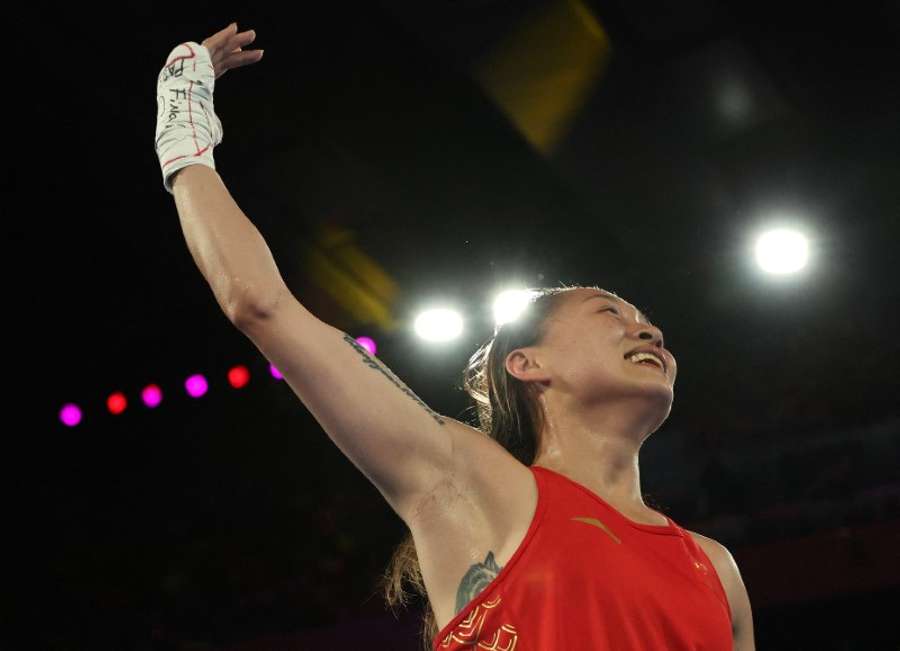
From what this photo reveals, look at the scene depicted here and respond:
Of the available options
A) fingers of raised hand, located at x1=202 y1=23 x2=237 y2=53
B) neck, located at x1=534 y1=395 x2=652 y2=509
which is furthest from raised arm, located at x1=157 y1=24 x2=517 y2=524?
fingers of raised hand, located at x1=202 y1=23 x2=237 y2=53

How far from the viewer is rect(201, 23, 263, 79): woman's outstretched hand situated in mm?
1812

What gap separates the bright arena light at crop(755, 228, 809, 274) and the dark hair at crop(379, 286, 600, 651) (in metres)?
3.00

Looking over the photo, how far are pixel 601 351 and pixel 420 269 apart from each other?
3499 mm

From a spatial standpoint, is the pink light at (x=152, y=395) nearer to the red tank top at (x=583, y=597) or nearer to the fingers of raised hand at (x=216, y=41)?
the fingers of raised hand at (x=216, y=41)

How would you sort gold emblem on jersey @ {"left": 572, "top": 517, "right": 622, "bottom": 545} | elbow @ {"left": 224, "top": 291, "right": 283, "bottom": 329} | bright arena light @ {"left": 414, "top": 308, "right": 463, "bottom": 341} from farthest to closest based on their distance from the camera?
bright arena light @ {"left": 414, "top": 308, "right": 463, "bottom": 341}
gold emblem on jersey @ {"left": 572, "top": 517, "right": 622, "bottom": 545}
elbow @ {"left": 224, "top": 291, "right": 283, "bottom": 329}

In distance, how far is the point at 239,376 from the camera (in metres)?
6.43

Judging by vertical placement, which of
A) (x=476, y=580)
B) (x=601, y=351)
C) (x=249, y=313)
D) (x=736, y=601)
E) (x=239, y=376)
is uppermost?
(x=239, y=376)

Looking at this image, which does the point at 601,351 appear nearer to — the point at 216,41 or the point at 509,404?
the point at 509,404

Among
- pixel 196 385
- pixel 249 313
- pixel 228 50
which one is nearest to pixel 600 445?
pixel 249 313

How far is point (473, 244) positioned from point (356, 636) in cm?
219

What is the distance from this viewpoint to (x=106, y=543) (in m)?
6.27

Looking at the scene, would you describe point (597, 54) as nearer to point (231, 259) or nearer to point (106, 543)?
point (231, 259)

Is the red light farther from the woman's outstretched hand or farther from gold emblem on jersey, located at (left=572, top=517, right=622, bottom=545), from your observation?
gold emblem on jersey, located at (left=572, top=517, right=622, bottom=545)

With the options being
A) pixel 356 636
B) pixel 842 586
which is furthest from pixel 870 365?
pixel 356 636
